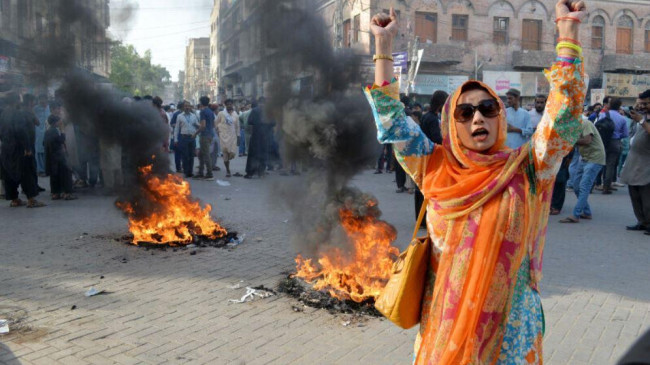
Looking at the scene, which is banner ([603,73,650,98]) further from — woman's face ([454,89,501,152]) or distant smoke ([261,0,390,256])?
woman's face ([454,89,501,152])

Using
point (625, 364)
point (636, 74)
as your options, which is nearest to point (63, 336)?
point (625, 364)

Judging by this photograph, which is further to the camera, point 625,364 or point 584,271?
point 584,271

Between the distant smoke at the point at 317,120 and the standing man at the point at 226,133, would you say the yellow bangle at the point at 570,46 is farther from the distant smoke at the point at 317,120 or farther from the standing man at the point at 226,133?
the standing man at the point at 226,133

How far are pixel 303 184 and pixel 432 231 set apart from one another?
442 cm

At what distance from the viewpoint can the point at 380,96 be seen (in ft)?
7.31

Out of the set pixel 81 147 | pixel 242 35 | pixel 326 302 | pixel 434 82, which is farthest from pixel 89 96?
pixel 434 82

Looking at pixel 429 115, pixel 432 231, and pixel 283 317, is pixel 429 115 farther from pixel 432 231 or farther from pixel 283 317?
pixel 432 231

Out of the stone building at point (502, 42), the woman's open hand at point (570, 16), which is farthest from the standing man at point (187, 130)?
the stone building at point (502, 42)

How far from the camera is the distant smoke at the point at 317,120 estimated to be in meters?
→ 5.62

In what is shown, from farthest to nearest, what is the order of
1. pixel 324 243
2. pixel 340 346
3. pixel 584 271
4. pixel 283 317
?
1. pixel 584 271
2. pixel 324 243
3. pixel 283 317
4. pixel 340 346

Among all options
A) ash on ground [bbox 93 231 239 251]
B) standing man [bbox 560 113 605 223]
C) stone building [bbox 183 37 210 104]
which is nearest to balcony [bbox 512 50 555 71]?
stone building [bbox 183 37 210 104]

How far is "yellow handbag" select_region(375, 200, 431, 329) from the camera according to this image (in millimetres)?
2199

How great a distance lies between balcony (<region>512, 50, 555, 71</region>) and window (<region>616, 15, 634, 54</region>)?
5276 millimetres

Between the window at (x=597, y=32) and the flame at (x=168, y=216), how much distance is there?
31390 mm
